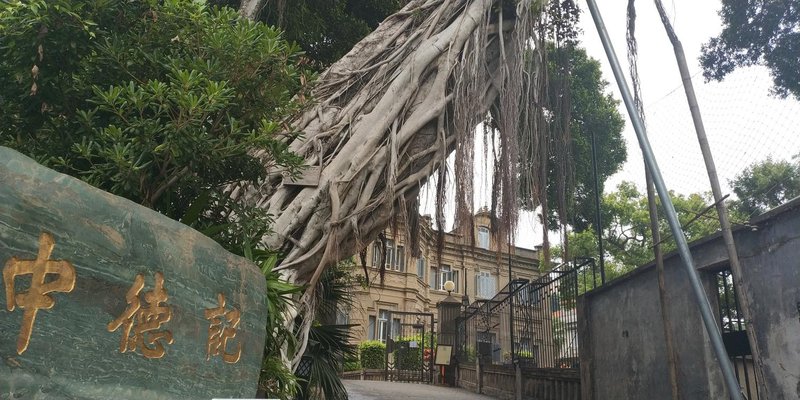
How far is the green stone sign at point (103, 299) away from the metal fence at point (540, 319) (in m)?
5.19

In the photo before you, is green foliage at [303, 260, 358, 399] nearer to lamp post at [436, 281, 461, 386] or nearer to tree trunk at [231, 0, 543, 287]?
tree trunk at [231, 0, 543, 287]

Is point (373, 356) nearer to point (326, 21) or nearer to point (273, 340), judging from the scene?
point (326, 21)

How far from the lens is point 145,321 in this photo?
2303 mm

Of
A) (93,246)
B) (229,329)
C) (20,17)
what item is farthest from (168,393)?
(20,17)

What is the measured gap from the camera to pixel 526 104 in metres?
5.70

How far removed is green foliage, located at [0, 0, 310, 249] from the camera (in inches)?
111

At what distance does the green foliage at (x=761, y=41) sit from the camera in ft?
33.3

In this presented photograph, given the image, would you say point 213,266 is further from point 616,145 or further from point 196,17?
point 616,145

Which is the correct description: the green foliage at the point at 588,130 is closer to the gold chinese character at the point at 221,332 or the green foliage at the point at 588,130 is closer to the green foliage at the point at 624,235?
the green foliage at the point at 624,235

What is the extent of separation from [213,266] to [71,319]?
28.9 inches

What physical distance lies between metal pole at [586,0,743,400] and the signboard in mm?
9472

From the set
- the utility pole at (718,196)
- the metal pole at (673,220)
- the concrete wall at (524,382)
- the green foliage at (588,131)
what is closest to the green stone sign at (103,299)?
the metal pole at (673,220)

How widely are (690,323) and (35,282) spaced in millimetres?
5187

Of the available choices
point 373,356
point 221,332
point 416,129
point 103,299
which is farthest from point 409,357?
point 103,299
